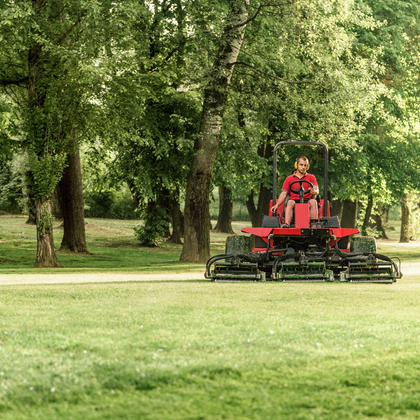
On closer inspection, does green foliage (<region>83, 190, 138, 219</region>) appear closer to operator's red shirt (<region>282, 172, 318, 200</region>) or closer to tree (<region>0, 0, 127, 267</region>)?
tree (<region>0, 0, 127, 267</region>)

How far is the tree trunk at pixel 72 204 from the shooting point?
86.1 feet

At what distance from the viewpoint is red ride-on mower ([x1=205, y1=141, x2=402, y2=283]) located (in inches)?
512

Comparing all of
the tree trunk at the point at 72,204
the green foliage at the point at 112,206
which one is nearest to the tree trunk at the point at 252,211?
the tree trunk at the point at 72,204

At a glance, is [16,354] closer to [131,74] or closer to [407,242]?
[131,74]

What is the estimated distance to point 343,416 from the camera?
14.1ft

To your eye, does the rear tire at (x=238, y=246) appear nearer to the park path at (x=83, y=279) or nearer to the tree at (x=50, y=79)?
the park path at (x=83, y=279)

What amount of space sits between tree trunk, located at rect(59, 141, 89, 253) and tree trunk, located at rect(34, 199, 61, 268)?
16.6 feet

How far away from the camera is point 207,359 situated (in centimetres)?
535

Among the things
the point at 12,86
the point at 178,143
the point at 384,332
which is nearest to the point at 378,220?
the point at 178,143

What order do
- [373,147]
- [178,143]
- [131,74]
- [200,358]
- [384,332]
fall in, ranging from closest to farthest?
1. [200,358]
2. [384,332]
3. [131,74]
4. [178,143]
5. [373,147]

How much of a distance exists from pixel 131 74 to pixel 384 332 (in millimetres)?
17249

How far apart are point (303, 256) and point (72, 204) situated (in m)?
15.3

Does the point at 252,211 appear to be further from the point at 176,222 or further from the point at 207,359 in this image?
the point at 207,359


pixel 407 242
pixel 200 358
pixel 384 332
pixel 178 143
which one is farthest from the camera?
pixel 407 242
